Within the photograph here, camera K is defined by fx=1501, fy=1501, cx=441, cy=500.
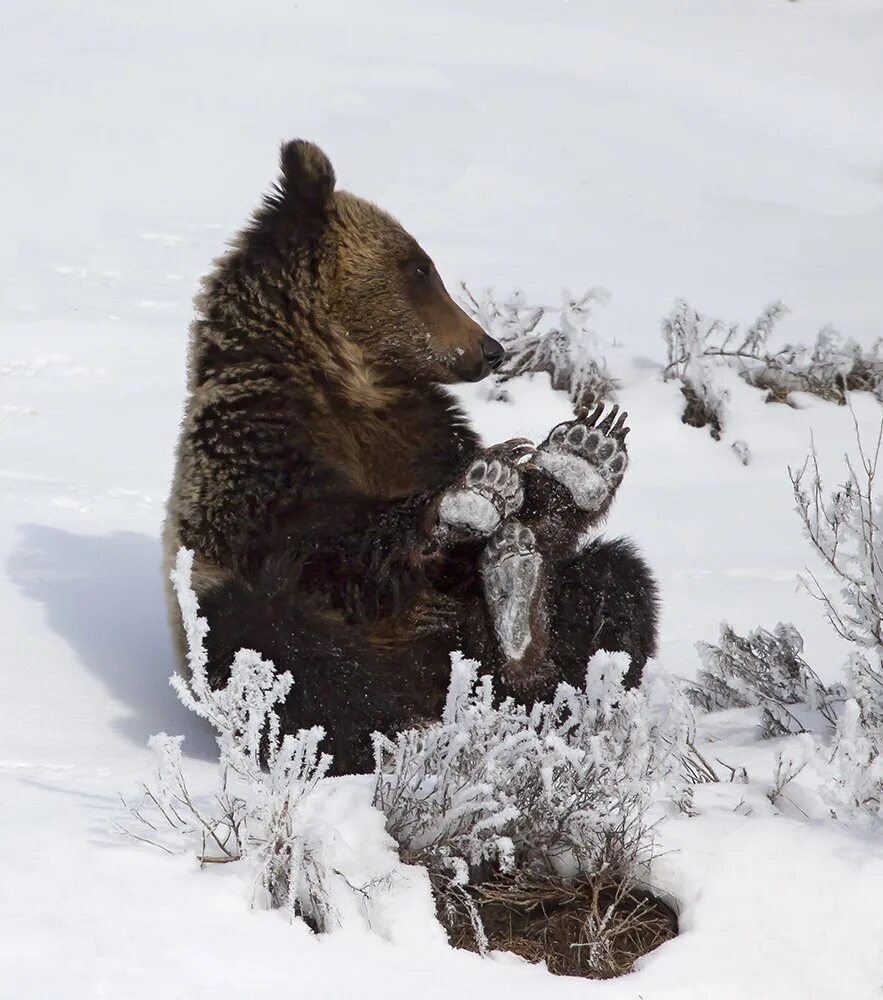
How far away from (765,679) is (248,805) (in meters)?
2.30

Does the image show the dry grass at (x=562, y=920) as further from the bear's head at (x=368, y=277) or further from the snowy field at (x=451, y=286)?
the bear's head at (x=368, y=277)

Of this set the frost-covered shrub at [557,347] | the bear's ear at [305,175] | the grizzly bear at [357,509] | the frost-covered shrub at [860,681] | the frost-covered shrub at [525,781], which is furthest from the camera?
the frost-covered shrub at [557,347]

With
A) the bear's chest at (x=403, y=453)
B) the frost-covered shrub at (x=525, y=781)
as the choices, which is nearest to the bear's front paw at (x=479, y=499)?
the bear's chest at (x=403, y=453)

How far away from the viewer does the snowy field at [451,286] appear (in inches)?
120

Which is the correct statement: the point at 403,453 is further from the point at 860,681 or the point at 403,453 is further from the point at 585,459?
the point at 860,681

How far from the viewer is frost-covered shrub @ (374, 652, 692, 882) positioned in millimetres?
3348

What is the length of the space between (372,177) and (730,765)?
9508 mm

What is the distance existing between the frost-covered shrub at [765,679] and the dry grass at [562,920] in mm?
1466

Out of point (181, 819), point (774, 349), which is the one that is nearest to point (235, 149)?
point (774, 349)

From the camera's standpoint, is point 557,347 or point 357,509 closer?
point 357,509

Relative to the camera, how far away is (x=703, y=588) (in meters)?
6.42

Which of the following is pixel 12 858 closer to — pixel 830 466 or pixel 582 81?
pixel 830 466

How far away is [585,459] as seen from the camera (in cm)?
420

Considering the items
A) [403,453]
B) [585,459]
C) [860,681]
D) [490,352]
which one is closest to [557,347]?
[490,352]
